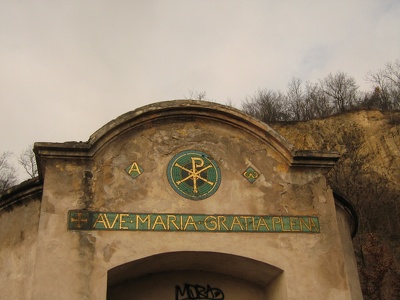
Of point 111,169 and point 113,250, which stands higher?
point 111,169

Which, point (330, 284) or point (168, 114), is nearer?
point (330, 284)

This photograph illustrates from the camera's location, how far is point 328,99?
167ft

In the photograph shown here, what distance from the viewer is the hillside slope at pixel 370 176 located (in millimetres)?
23406

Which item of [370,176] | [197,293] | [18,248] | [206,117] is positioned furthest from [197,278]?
[370,176]

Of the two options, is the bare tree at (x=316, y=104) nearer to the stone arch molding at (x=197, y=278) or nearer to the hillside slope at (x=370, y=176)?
the hillside slope at (x=370, y=176)

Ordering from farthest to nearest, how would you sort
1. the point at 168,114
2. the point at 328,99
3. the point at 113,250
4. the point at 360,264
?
the point at 328,99 → the point at 360,264 → the point at 168,114 → the point at 113,250

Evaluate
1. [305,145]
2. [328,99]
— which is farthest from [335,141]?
[328,99]

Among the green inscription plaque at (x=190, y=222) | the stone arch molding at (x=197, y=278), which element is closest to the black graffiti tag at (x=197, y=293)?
the stone arch molding at (x=197, y=278)

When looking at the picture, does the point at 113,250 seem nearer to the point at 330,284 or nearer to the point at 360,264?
the point at 330,284

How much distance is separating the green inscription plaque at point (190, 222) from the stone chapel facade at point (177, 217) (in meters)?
0.02

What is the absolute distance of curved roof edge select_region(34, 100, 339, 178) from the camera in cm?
1038

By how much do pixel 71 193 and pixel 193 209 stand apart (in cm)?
234

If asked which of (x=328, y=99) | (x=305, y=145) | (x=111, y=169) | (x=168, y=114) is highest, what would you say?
(x=328, y=99)

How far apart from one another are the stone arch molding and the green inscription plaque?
52 cm
